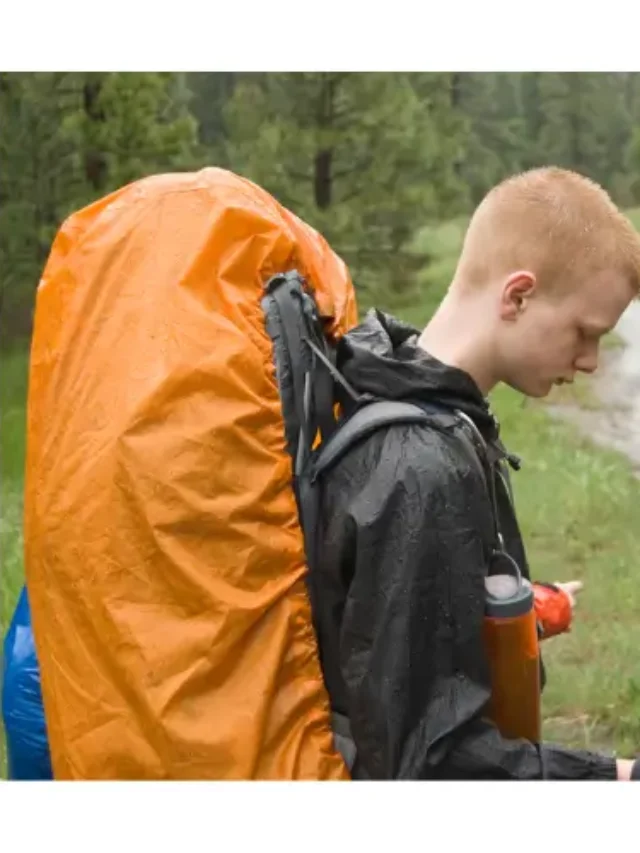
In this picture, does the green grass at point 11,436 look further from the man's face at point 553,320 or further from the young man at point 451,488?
the man's face at point 553,320

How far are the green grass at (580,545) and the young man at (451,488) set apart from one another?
0.75 meters

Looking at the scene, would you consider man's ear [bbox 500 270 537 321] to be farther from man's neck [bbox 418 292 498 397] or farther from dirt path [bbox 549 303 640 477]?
dirt path [bbox 549 303 640 477]

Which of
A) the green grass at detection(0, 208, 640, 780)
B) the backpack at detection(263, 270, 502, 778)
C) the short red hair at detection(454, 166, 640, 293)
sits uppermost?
the short red hair at detection(454, 166, 640, 293)

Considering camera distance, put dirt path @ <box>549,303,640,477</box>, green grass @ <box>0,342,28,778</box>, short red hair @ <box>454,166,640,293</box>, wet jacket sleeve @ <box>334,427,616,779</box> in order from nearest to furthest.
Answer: wet jacket sleeve @ <box>334,427,616,779</box> → short red hair @ <box>454,166,640,293</box> → green grass @ <box>0,342,28,778</box> → dirt path @ <box>549,303,640,477</box>

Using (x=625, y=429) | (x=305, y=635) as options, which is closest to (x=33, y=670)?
(x=305, y=635)

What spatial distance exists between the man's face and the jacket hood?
67mm

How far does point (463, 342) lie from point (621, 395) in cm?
84

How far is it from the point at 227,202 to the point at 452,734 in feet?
1.87

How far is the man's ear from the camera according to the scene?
117cm

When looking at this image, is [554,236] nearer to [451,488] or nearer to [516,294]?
[516,294]

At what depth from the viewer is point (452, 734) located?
1106 mm

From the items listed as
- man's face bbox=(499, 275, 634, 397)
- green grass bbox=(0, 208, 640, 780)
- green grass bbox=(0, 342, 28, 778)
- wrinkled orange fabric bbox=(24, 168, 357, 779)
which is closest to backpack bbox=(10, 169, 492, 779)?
wrinkled orange fabric bbox=(24, 168, 357, 779)

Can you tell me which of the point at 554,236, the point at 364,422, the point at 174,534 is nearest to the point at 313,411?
the point at 364,422

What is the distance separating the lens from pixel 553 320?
118 cm
